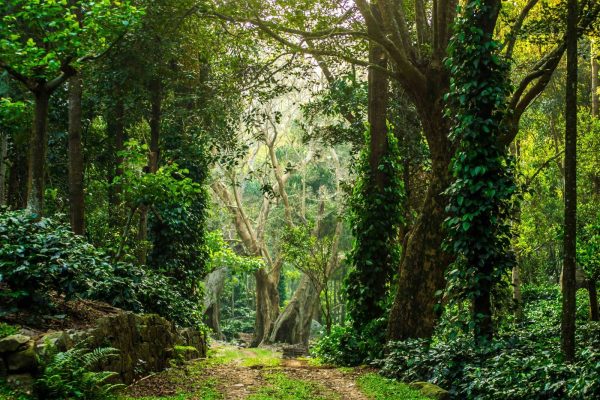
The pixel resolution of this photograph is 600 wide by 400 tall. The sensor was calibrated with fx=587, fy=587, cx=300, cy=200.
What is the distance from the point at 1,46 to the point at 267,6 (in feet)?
16.9

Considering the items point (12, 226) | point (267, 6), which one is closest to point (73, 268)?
point (12, 226)

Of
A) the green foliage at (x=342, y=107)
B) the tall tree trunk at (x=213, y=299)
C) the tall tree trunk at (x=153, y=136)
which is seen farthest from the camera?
the tall tree trunk at (x=213, y=299)

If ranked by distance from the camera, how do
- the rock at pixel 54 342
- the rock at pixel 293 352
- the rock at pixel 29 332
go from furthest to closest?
the rock at pixel 293 352 → the rock at pixel 29 332 → the rock at pixel 54 342

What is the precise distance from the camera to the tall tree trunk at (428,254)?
34.4 feet

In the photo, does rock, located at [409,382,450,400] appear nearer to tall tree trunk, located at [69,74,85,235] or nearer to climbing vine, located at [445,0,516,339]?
climbing vine, located at [445,0,516,339]

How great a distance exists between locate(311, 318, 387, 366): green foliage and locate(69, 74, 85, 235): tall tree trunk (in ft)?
20.1

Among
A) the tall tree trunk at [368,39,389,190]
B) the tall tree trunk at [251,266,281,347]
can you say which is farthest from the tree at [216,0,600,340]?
the tall tree trunk at [251,266,281,347]

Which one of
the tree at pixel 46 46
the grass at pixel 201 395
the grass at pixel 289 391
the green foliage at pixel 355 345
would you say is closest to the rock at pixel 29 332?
the grass at pixel 201 395

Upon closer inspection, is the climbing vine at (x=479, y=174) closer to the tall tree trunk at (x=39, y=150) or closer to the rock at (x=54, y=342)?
the rock at (x=54, y=342)

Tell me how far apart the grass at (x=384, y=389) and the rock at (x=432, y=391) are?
0.09m

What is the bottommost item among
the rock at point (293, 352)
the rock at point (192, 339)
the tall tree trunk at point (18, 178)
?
the rock at point (293, 352)

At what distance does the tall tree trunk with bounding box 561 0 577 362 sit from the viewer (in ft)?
23.2

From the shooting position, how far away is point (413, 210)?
699 inches

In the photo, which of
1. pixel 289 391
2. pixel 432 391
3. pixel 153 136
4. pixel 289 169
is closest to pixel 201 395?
pixel 289 391
